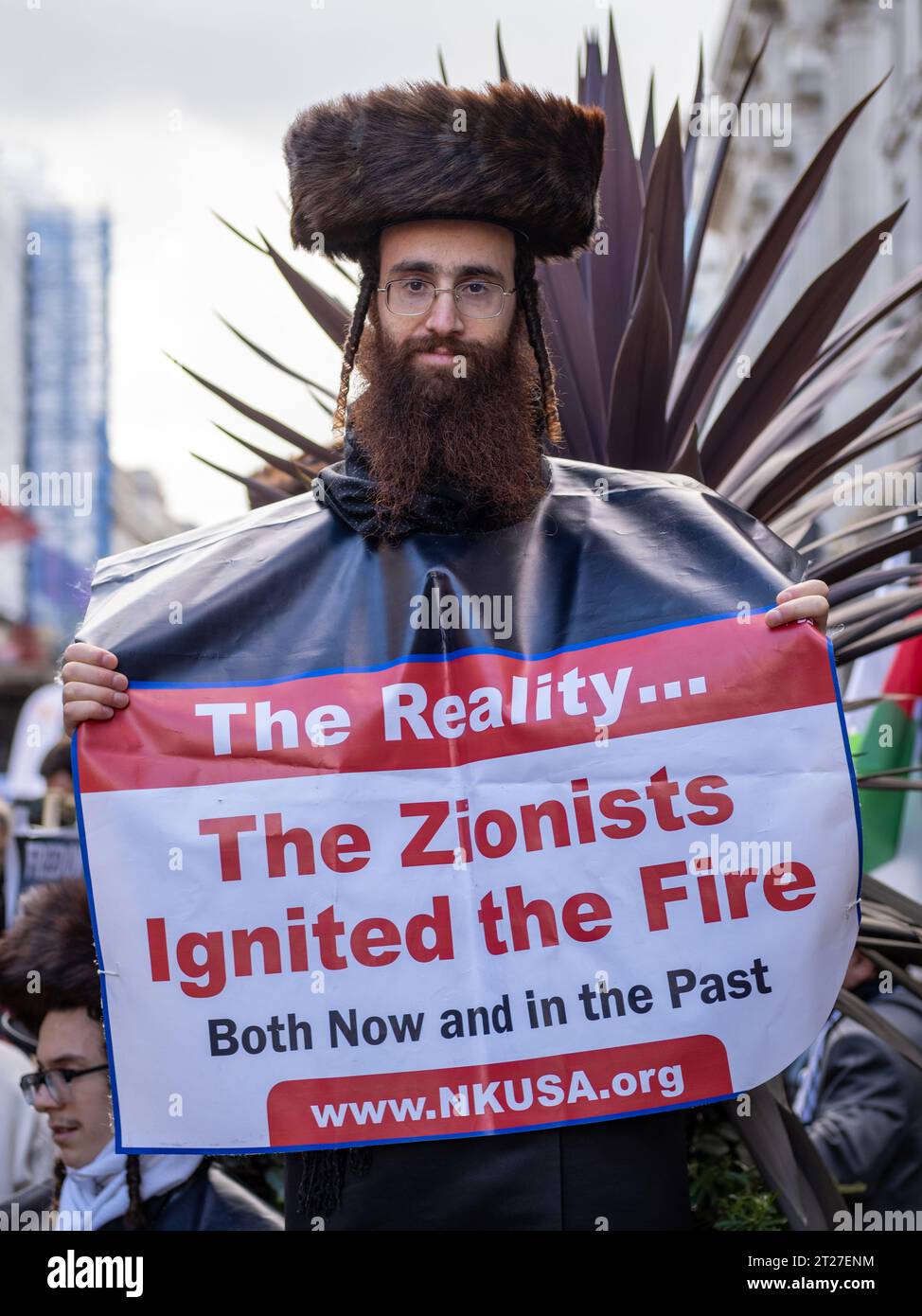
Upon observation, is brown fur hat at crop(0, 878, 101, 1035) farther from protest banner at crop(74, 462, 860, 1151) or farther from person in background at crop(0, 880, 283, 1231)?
protest banner at crop(74, 462, 860, 1151)

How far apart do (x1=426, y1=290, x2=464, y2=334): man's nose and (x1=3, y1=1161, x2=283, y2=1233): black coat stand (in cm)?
186

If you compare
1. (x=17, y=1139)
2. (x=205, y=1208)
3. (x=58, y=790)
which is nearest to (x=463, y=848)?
(x=205, y=1208)

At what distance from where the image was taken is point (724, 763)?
8.34 feet

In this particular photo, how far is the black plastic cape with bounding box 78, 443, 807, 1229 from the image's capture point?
2.48 meters

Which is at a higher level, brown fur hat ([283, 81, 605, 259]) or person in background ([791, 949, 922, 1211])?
brown fur hat ([283, 81, 605, 259])

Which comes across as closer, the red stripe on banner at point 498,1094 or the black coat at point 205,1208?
the red stripe on banner at point 498,1094

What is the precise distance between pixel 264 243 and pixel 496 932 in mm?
2320

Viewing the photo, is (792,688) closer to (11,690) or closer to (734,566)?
(734,566)

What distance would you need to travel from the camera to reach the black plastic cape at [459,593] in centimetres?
248

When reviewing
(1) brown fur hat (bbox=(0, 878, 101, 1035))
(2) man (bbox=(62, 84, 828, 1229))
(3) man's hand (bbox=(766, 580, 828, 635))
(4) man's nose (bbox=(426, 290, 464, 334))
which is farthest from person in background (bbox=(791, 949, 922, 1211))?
(4) man's nose (bbox=(426, 290, 464, 334))

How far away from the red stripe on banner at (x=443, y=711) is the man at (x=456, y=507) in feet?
0.16

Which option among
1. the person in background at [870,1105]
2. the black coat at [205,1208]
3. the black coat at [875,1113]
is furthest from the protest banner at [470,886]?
the black coat at [875,1113]
